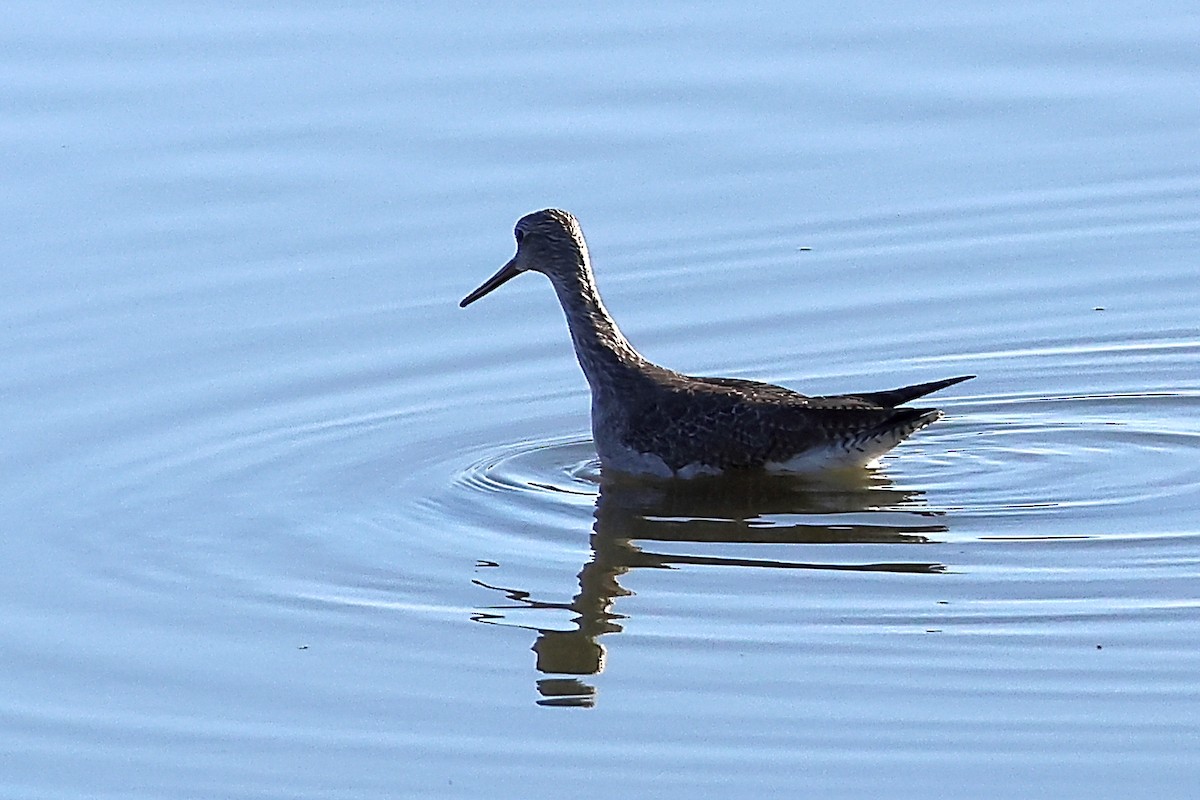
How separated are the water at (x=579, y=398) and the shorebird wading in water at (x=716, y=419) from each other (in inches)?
5.8

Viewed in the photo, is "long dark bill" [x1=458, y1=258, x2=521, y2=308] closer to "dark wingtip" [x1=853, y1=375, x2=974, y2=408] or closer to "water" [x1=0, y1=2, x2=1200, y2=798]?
"water" [x1=0, y1=2, x2=1200, y2=798]

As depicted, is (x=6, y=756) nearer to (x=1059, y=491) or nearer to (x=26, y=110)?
(x=1059, y=491)

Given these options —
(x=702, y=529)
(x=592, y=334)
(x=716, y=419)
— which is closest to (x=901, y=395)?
(x=716, y=419)

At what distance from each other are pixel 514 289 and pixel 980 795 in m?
6.04

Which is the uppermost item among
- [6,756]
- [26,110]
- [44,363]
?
[26,110]

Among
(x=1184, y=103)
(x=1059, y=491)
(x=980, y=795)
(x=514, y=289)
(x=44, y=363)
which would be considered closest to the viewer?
(x=980, y=795)

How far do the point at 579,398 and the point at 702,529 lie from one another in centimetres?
171

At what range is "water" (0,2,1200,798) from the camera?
25.5 feet

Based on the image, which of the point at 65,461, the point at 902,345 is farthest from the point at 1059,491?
the point at 65,461

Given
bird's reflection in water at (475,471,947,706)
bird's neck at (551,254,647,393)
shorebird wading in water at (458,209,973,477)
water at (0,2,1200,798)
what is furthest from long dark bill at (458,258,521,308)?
bird's reflection in water at (475,471,947,706)

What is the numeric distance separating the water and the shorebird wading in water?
0.15 meters

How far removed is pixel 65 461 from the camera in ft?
34.7

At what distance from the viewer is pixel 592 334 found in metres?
11.0

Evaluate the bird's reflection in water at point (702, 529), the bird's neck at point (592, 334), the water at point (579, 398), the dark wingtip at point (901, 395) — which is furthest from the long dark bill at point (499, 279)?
the dark wingtip at point (901, 395)
